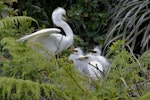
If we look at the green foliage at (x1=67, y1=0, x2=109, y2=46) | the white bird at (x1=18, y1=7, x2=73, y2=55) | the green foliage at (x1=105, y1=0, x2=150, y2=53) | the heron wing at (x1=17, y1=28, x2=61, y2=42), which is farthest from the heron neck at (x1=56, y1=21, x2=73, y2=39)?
the green foliage at (x1=67, y1=0, x2=109, y2=46)

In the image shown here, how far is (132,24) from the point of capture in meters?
5.39

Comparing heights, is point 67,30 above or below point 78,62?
above

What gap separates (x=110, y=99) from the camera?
6.07 ft

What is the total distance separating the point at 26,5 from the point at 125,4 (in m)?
1.57

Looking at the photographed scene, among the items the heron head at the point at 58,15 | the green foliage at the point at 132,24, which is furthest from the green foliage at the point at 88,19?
the heron head at the point at 58,15

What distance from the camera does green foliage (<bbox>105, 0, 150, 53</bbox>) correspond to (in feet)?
17.4

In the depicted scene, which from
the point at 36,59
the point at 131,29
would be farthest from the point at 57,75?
the point at 131,29

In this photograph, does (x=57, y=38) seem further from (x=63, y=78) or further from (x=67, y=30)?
(x=63, y=78)

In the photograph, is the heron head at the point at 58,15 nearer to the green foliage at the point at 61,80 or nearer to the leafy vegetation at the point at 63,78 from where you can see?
the leafy vegetation at the point at 63,78

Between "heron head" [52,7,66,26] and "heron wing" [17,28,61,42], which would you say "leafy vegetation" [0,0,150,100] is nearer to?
"heron wing" [17,28,61,42]

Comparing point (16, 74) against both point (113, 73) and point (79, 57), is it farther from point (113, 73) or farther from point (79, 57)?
point (79, 57)

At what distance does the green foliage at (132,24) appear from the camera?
17.4ft

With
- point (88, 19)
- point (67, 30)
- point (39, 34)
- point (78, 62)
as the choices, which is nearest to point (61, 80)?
point (78, 62)

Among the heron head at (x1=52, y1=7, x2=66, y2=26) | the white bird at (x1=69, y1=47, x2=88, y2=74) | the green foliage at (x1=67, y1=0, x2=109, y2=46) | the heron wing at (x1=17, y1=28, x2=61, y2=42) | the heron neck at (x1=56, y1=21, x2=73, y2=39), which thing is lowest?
the white bird at (x1=69, y1=47, x2=88, y2=74)
